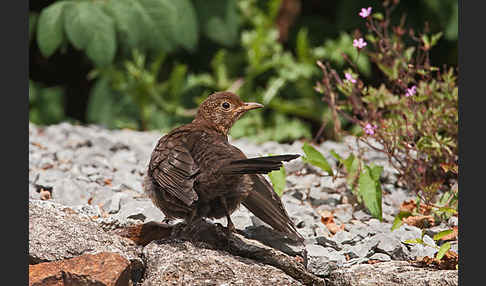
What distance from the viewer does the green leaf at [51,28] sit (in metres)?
5.84

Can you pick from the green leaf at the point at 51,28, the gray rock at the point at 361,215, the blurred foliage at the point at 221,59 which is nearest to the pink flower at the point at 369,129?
the gray rock at the point at 361,215

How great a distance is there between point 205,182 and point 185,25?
3.24 meters

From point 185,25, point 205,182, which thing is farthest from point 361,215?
point 185,25

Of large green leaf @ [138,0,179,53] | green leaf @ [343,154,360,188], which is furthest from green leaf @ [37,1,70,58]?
green leaf @ [343,154,360,188]

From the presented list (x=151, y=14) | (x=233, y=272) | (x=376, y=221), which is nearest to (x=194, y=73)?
(x=151, y=14)

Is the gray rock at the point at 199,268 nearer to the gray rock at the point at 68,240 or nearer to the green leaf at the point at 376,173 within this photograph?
the gray rock at the point at 68,240

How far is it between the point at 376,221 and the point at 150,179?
140cm

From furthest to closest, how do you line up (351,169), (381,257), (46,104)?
1. (46,104)
2. (351,169)
3. (381,257)

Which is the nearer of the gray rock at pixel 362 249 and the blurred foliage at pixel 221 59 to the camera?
the gray rock at pixel 362 249

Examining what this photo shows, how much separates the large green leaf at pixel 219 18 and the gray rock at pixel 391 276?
157 inches

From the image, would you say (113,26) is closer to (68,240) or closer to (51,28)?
(51,28)

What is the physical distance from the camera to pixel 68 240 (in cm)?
324

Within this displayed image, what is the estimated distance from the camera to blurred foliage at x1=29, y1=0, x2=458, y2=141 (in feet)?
20.4

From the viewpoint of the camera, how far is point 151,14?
6.14 m
